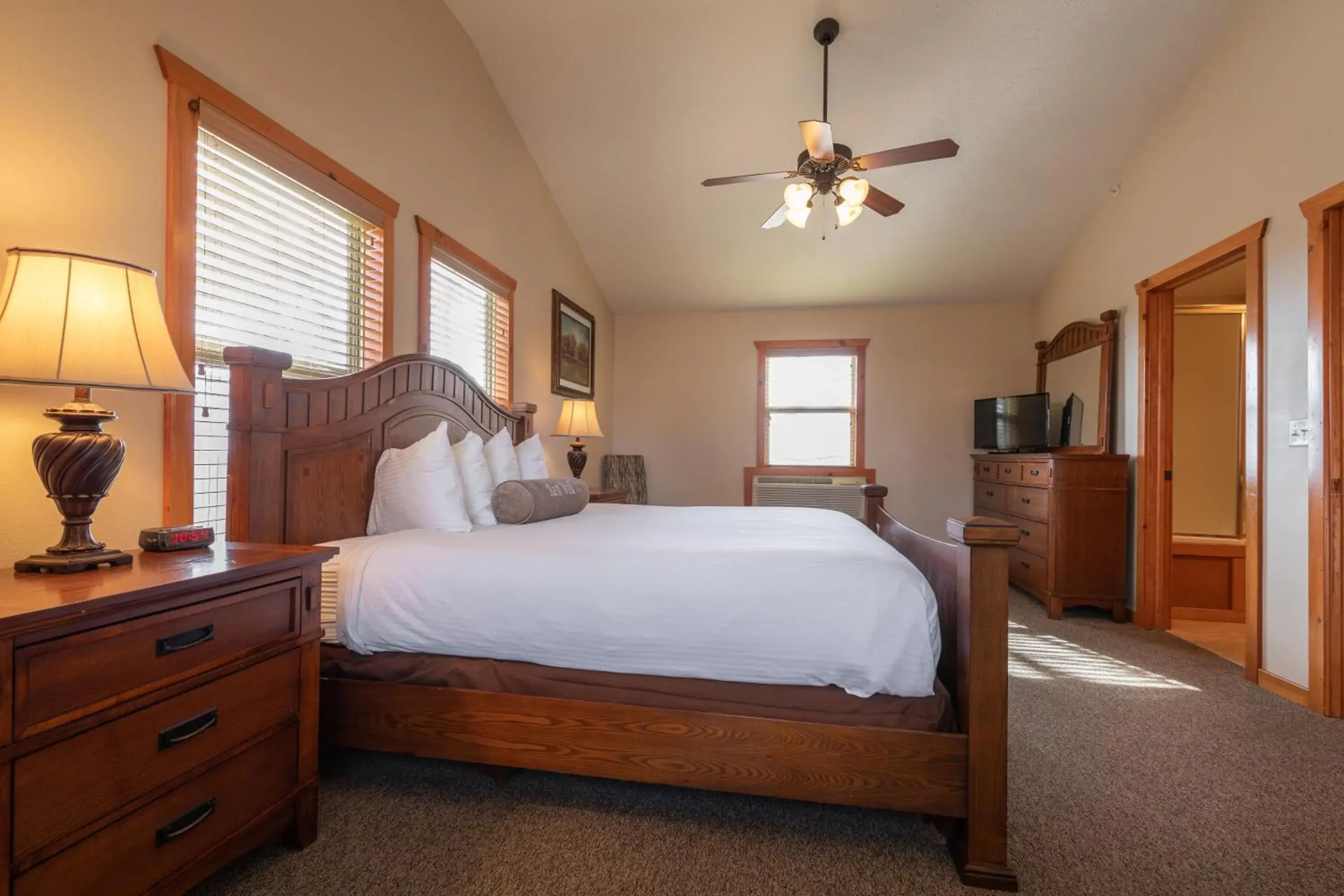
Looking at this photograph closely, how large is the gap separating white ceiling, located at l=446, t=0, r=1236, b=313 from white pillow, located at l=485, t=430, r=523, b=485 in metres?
1.82

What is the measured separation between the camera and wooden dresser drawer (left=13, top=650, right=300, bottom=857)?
935 mm

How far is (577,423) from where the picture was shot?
4230mm

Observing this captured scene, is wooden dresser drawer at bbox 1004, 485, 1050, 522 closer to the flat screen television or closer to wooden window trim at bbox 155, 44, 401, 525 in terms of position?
the flat screen television

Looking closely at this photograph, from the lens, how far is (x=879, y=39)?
3.23 m

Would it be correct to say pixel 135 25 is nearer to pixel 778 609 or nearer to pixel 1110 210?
pixel 778 609

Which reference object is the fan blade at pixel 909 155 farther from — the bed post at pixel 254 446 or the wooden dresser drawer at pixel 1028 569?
the wooden dresser drawer at pixel 1028 569

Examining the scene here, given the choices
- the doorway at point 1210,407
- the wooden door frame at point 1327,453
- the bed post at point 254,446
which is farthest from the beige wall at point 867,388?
the bed post at point 254,446

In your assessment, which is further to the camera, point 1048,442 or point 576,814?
point 1048,442

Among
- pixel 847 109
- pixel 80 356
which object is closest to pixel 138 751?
pixel 80 356

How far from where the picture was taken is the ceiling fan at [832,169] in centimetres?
255

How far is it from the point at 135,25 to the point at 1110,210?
17.0ft

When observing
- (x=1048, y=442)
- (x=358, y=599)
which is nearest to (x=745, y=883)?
(x=358, y=599)

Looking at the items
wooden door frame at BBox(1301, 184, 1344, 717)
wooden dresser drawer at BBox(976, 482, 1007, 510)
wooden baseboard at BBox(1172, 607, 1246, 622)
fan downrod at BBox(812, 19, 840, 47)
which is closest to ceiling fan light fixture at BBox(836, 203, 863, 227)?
fan downrod at BBox(812, 19, 840, 47)

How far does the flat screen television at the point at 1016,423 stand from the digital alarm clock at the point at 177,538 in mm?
A: 5004
